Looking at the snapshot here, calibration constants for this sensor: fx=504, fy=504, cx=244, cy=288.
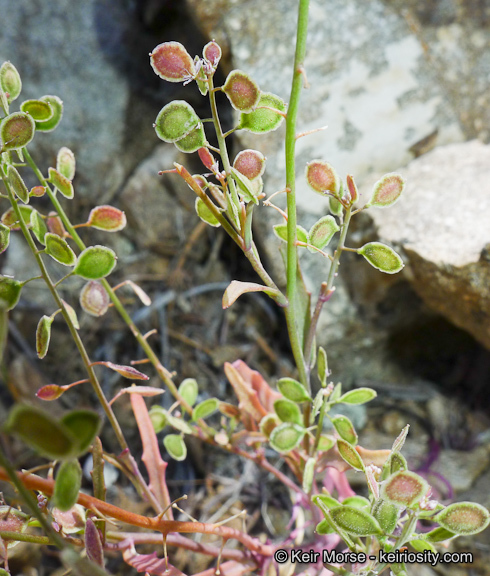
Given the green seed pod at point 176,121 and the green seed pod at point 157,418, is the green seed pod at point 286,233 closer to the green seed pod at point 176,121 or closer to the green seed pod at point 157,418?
the green seed pod at point 176,121

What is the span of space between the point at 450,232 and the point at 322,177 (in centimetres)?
51

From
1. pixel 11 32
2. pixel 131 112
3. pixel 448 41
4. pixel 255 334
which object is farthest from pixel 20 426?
pixel 11 32

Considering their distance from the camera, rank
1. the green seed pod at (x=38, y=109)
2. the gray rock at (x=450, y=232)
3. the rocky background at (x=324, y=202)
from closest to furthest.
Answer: the green seed pod at (x=38, y=109)
the gray rock at (x=450, y=232)
the rocky background at (x=324, y=202)

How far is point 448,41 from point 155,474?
1198 millimetres

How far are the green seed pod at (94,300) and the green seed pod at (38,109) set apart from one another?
Answer: 0.20 meters

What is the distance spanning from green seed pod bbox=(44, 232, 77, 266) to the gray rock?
2.14ft

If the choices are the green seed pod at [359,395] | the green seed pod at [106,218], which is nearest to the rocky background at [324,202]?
the green seed pod at [359,395]

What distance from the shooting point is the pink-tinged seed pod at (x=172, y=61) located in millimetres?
436

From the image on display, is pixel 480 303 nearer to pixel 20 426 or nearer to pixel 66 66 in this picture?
pixel 20 426

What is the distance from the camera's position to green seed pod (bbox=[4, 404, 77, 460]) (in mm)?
282

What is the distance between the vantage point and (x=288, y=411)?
1.98ft

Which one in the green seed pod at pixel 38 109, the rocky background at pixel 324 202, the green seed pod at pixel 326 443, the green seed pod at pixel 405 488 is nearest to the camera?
the green seed pod at pixel 405 488

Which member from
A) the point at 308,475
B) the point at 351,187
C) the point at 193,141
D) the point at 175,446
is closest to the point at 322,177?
the point at 351,187

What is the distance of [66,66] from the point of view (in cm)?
150
